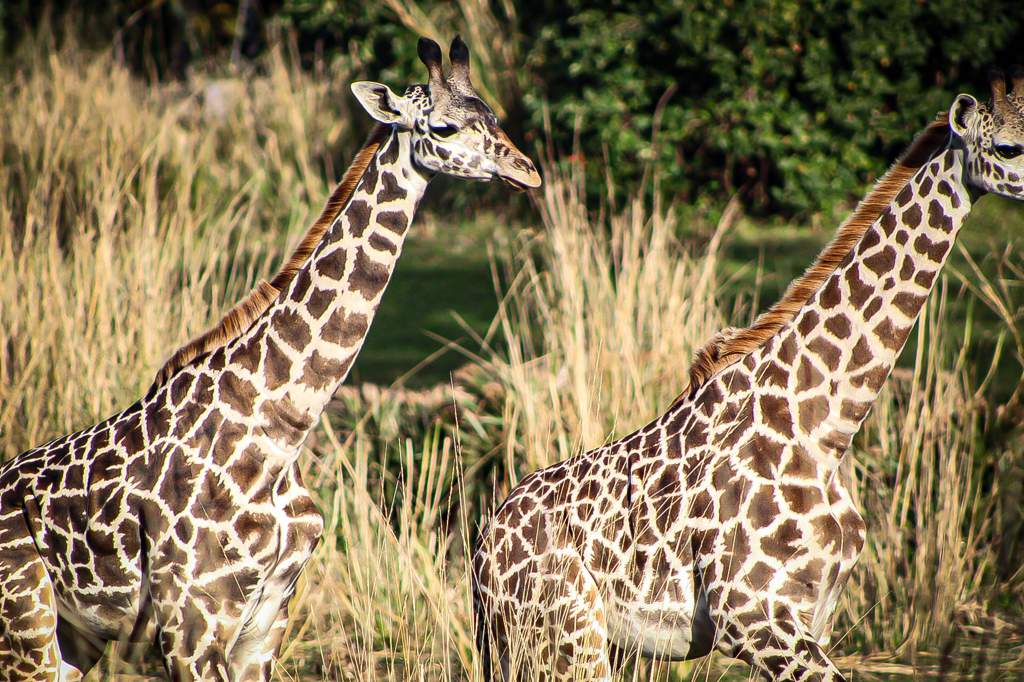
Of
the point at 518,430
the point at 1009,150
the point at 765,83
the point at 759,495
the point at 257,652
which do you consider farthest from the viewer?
the point at 765,83

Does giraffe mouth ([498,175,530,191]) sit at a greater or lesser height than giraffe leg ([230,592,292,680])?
greater

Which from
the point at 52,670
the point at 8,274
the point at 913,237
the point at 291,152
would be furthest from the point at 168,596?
the point at 291,152

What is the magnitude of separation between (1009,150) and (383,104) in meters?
1.67

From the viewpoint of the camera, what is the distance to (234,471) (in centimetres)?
344

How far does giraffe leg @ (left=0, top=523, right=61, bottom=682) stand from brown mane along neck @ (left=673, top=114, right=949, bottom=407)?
195 centimetres

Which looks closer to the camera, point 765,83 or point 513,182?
point 513,182

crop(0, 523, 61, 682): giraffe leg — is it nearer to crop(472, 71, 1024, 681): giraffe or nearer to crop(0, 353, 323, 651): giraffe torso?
crop(0, 353, 323, 651): giraffe torso

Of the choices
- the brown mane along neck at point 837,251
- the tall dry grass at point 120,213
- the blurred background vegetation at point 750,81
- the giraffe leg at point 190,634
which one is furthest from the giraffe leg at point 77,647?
the blurred background vegetation at point 750,81

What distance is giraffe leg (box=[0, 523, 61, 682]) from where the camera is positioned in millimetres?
3514

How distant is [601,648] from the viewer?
11.3 feet

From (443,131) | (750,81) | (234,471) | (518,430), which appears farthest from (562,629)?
(750,81)

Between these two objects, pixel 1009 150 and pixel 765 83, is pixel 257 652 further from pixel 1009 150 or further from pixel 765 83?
pixel 765 83

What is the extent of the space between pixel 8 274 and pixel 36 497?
2.27m

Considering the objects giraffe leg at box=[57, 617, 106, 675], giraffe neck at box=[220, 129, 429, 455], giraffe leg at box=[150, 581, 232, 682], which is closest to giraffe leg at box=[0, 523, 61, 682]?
giraffe leg at box=[57, 617, 106, 675]
